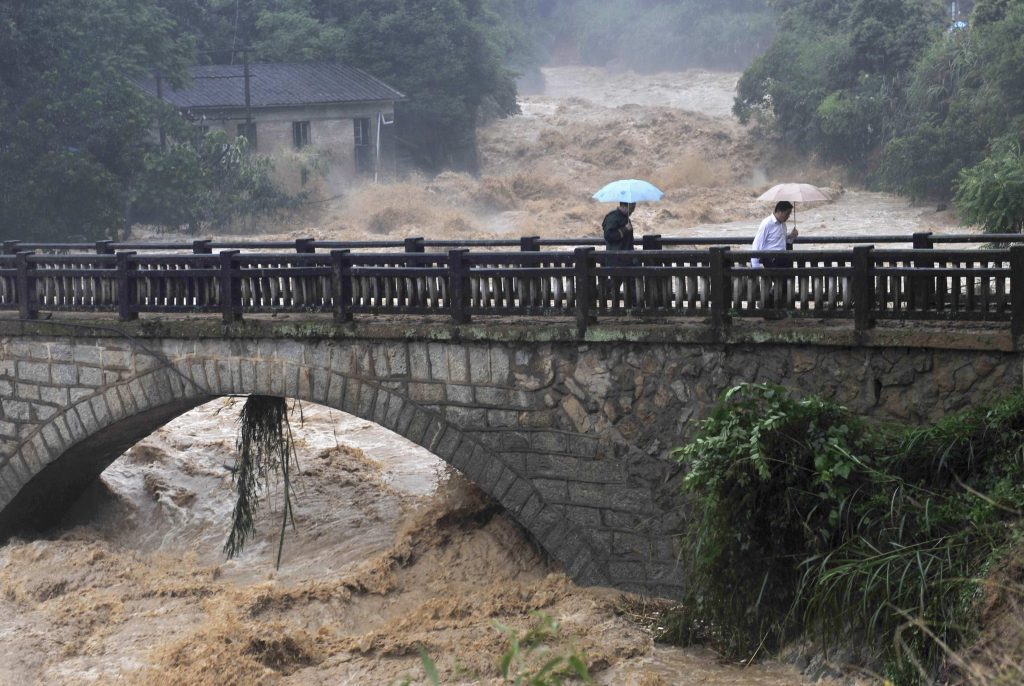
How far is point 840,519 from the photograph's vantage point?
25.6 ft

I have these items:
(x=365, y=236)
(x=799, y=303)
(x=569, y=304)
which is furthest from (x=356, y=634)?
(x=365, y=236)

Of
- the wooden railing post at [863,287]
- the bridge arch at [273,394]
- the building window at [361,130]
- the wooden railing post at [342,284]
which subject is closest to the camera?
the wooden railing post at [863,287]

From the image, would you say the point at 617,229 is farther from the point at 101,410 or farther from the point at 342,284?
the point at 101,410

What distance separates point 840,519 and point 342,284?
15.1 feet

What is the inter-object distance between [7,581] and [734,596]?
23.8ft

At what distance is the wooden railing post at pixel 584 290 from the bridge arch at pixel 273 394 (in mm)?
778

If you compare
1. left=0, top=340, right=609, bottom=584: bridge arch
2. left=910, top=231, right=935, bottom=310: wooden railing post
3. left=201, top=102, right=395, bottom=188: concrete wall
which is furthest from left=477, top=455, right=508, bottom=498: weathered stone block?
left=201, top=102, right=395, bottom=188: concrete wall

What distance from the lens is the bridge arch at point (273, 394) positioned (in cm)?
1008

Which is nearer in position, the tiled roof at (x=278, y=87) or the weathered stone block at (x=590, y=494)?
the weathered stone block at (x=590, y=494)

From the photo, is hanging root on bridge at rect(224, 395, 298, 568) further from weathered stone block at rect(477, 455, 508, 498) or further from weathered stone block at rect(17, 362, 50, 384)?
weathered stone block at rect(477, 455, 508, 498)

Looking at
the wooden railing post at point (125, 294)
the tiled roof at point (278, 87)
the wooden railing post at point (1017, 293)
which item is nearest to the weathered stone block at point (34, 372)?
the wooden railing post at point (125, 294)

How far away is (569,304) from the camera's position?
975 cm

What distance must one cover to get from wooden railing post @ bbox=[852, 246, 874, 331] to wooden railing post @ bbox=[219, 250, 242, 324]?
17.1ft

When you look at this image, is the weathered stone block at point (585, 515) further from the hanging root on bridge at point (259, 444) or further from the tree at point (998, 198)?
the tree at point (998, 198)
